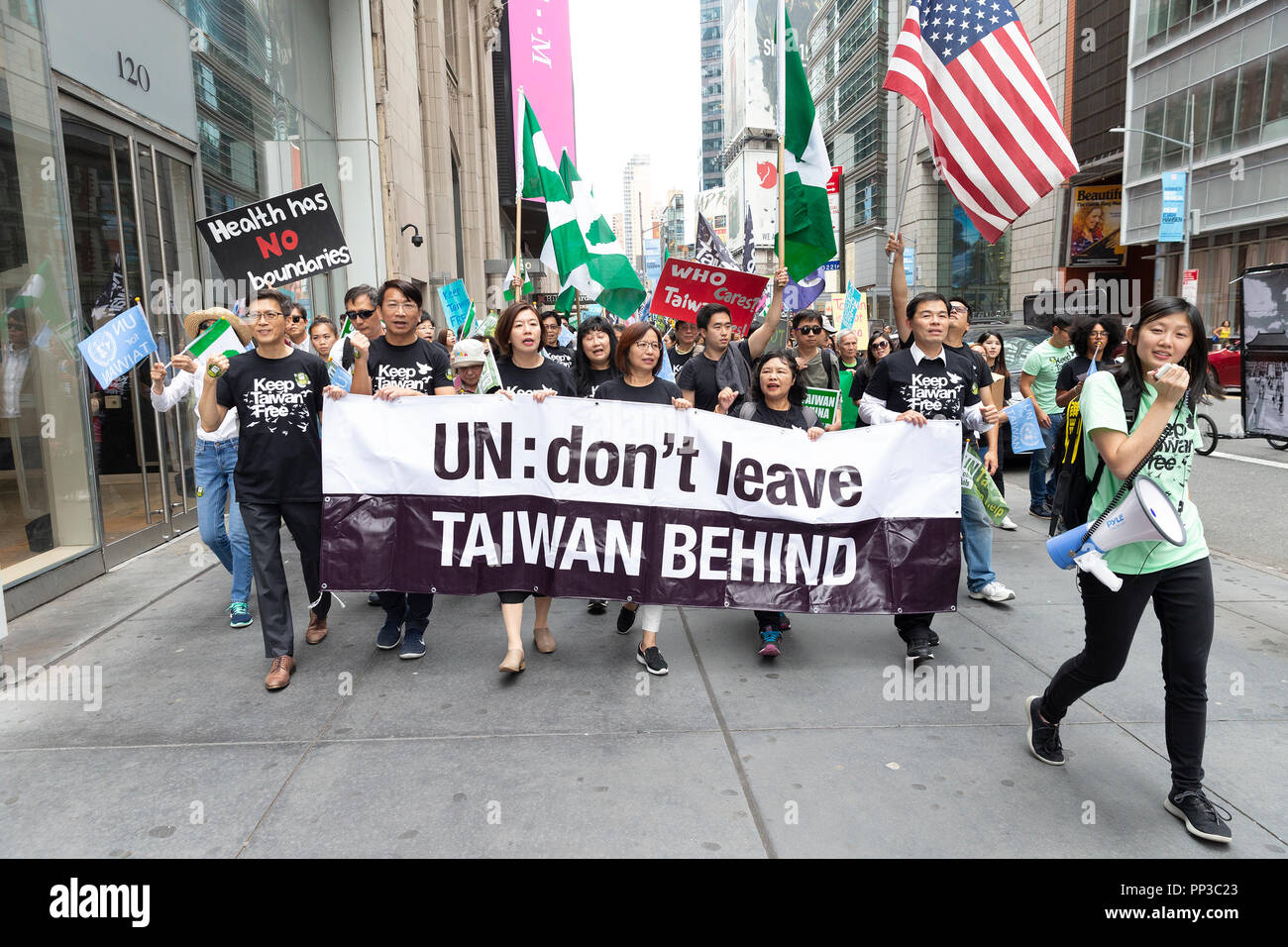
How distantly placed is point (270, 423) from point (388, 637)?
1.39 m

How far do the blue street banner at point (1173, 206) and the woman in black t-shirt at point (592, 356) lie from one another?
31581 mm

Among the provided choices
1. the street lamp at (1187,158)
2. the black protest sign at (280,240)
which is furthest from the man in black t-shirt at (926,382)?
the street lamp at (1187,158)

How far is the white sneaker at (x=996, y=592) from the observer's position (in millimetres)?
5816

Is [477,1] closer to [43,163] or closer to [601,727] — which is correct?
[43,163]

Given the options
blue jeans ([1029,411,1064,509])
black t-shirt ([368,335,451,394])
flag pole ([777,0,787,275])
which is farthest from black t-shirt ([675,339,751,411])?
blue jeans ([1029,411,1064,509])

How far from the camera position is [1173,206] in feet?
99.8

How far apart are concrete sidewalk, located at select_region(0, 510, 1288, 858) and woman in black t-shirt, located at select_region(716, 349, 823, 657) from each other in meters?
0.19

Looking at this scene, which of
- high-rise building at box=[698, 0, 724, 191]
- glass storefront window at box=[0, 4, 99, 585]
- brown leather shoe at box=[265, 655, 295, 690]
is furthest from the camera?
high-rise building at box=[698, 0, 724, 191]

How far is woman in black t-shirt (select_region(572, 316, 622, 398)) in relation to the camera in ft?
18.3

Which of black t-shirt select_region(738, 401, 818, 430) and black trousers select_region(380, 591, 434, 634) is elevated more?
black t-shirt select_region(738, 401, 818, 430)

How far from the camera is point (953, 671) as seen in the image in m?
4.64

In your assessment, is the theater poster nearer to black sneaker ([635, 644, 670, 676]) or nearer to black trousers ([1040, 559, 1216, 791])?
black sneaker ([635, 644, 670, 676])

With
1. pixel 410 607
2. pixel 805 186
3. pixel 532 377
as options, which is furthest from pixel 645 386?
pixel 805 186

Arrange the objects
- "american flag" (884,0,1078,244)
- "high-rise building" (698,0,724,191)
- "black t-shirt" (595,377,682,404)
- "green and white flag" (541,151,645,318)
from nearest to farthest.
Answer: "black t-shirt" (595,377,682,404), "american flag" (884,0,1078,244), "green and white flag" (541,151,645,318), "high-rise building" (698,0,724,191)
